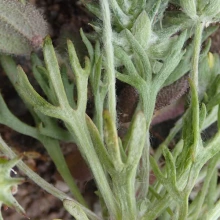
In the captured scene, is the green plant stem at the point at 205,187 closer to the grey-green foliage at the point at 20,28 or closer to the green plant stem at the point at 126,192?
the green plant stem at the point at 126,192

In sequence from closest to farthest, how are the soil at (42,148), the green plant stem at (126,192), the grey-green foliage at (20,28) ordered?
the green plant stem at (126,192), the grey-green foliage at (20,28), the soil at (42,148)

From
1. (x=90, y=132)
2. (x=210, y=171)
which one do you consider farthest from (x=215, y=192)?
(x=90, y=132)

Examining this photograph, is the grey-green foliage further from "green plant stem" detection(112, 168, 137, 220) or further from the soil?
"green plant stem" detection(112, 168, 137, 220)

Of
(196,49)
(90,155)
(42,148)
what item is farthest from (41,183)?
(196,49)

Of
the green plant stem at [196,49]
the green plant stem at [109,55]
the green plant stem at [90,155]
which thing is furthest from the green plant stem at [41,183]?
the green plant stem at [196,49]

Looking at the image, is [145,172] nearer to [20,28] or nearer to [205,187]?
[205,187]

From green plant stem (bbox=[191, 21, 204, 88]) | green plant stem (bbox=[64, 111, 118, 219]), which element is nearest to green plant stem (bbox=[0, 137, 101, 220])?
green plant stem (bbox=[64, 111, 118, 219])
